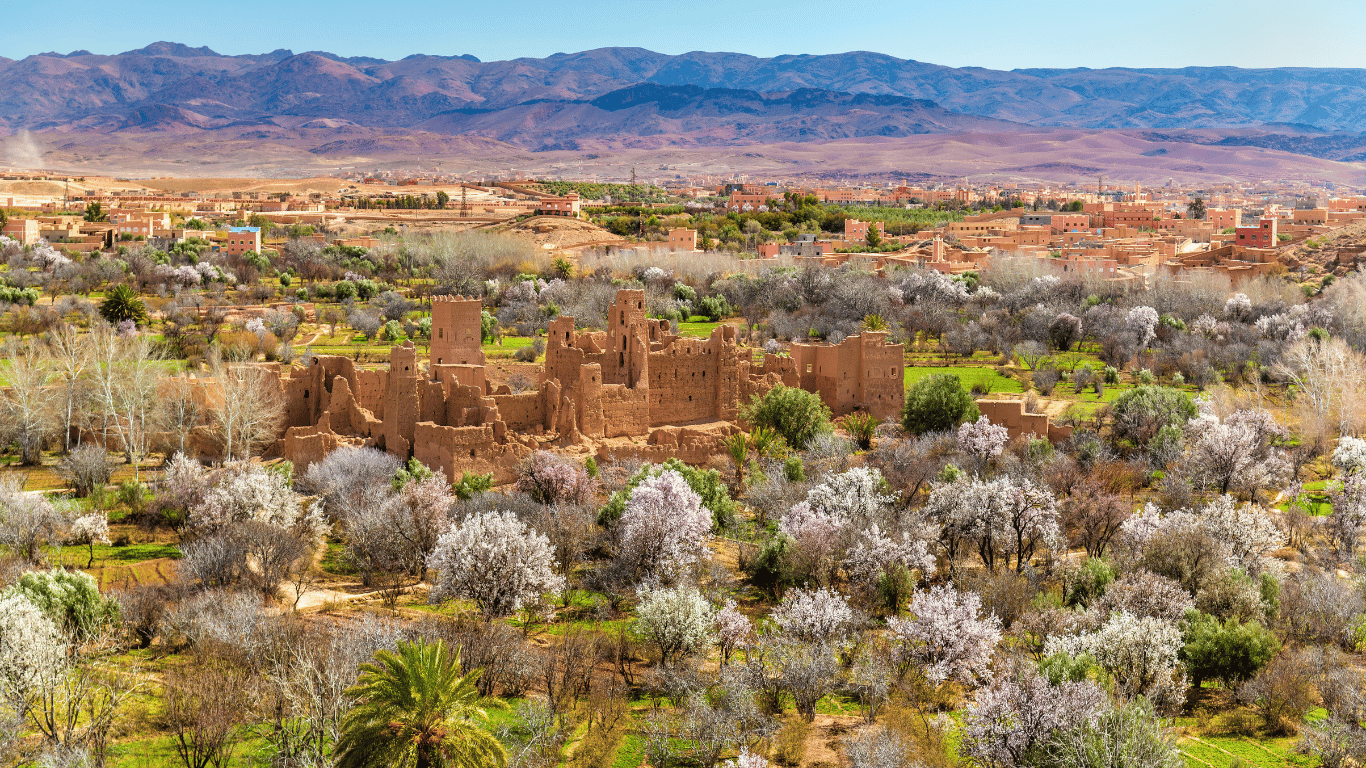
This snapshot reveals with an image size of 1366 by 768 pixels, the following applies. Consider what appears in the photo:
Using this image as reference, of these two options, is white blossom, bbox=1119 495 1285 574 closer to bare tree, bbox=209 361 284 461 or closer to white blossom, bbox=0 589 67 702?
white blossom, bbox=0 589 67 702

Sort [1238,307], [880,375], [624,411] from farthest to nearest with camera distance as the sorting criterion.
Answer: [1238,307], [880,375], [624,411]

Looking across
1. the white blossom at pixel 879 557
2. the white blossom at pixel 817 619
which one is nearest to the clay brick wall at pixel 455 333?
the white blossom at pixel 879 557

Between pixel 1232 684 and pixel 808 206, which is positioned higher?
pixel 808 206

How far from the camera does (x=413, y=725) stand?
54.4 feet

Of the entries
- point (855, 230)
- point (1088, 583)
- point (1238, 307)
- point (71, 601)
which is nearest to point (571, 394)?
point (1088, 583)

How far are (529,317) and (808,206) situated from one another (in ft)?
209

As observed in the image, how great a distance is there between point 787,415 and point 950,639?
586 inches

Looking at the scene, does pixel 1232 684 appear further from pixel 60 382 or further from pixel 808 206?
pixel 808 206

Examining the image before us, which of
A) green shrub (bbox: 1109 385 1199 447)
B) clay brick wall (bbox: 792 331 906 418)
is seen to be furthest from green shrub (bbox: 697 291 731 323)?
green shrub (bbox: 1109 385 1199 447)

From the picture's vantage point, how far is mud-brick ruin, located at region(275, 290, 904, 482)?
31.7 metres

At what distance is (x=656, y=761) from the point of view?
18375mm

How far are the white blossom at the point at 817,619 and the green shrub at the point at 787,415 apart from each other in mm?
12931

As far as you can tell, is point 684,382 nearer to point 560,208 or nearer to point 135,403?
point 135,403

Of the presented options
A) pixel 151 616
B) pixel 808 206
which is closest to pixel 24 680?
pixel 151 616
